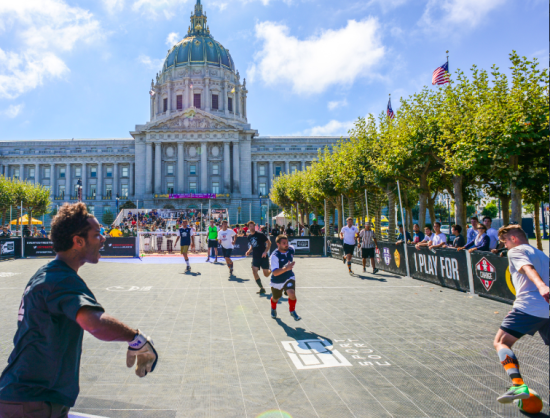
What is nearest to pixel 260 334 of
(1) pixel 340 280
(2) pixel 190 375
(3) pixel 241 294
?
(2) pixel 190 375

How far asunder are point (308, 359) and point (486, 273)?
643 cm

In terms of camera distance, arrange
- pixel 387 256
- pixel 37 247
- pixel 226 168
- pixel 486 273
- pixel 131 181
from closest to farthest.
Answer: pixel 486 273 < pixel 387 256 < pixel 37 247 < pixel 226 168 < pixel 131 181

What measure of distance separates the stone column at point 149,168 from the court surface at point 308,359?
210ft

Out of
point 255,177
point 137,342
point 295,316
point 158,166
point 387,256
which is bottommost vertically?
point 295,316

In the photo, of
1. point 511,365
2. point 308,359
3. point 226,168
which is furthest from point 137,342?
point 226,168

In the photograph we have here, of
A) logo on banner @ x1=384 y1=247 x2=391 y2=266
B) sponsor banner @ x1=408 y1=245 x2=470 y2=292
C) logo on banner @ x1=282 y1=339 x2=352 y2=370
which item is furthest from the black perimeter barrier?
logo on banner @ x1=282 y1=339 x2=352 y2=370

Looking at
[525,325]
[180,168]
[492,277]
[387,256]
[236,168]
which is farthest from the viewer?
[236,168]

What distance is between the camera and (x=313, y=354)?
5.41m

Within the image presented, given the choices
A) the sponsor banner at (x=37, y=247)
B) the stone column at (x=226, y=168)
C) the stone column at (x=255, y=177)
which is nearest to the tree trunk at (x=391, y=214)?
the sponsor banner at (x=37, y=247)

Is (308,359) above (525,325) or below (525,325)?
below

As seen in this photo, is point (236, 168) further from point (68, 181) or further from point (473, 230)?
point (473, 230)

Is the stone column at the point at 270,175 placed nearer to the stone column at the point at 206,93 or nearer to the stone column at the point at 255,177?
the stone column at the point at 255,177

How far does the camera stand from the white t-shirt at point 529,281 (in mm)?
4090

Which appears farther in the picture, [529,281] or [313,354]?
[313,354]
